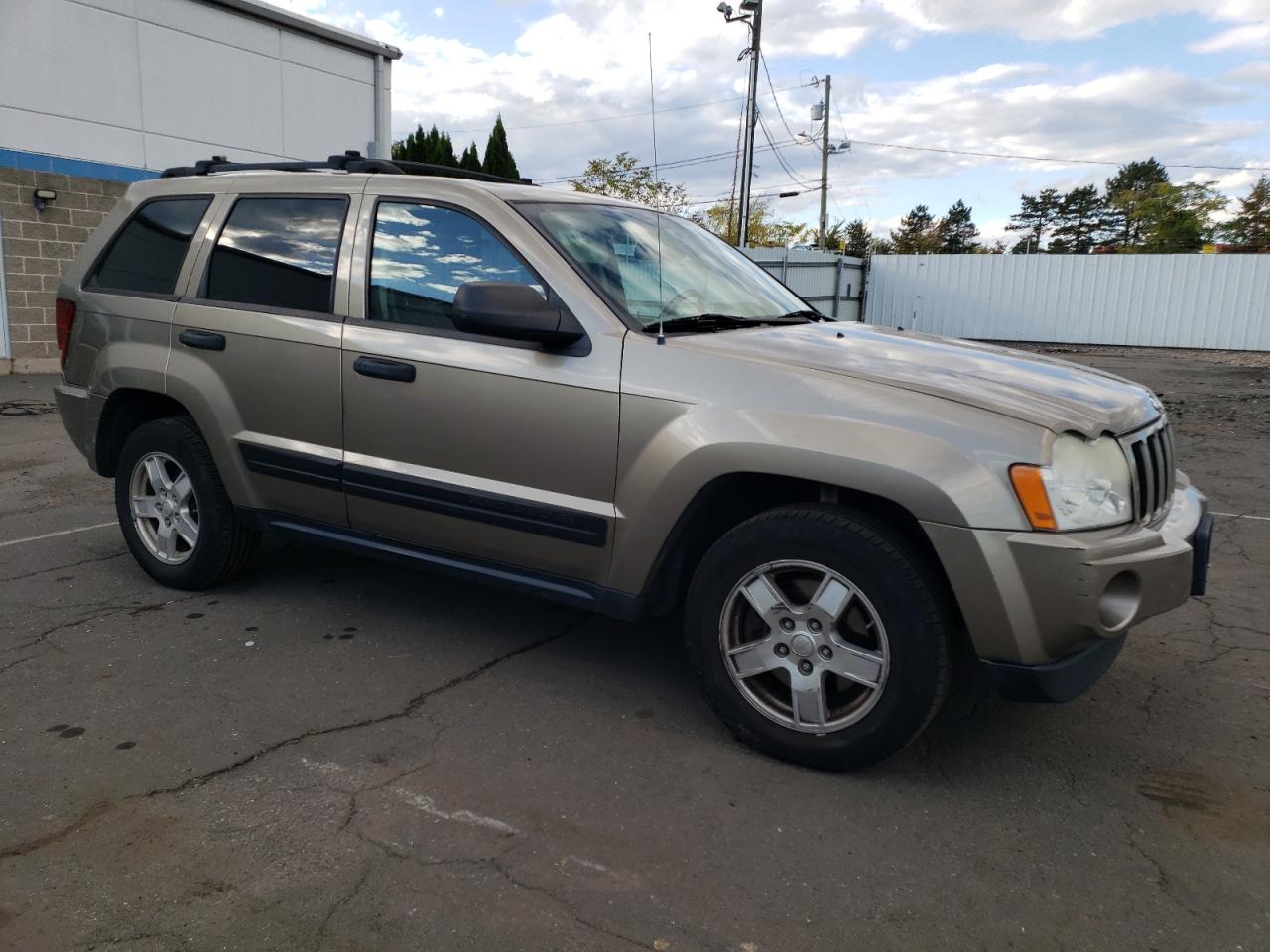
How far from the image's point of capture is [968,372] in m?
3.22

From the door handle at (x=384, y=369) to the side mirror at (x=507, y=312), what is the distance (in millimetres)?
438

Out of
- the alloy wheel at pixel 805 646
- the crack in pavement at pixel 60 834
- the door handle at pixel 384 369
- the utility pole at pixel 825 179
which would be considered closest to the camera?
the crack in pavement at pixel 60 834

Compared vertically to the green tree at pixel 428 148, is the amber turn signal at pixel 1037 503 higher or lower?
lower

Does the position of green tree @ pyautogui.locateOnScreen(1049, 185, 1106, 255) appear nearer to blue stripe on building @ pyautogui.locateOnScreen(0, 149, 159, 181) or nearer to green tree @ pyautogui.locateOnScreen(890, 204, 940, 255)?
green tree @ pyautogui.locateOnScreen(890, 204, 940, 255)

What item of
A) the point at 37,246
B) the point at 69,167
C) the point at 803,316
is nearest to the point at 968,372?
the point at 803,316

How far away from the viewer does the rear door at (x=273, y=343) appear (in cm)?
395

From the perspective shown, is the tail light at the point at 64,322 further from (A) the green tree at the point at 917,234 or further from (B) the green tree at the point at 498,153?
(A) the green tree at the point at 917,234

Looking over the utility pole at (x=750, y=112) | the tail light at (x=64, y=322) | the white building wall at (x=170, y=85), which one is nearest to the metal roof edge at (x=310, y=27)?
the white building wall at (x=170, y=85)

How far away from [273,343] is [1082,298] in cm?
2890

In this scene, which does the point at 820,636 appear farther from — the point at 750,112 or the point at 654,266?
the point at 750,112

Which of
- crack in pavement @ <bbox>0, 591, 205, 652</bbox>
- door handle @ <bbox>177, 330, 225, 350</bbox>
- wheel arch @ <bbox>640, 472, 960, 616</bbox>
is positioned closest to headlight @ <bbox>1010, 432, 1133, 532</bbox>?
wheel arch @ <bbox>640, 472, 960, 616</bbox>

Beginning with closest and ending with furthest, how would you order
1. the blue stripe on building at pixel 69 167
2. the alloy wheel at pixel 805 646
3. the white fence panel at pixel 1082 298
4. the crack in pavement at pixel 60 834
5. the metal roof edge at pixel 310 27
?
the crack in pavement at pixel 60 834 → the alloy wheel at pixel 805 646 → the blue stripe on building at pixel 69 167 → the metal roof edge at pixel 310 27 → the white fence panel at pixel 1082 298

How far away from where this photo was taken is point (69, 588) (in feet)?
15.4

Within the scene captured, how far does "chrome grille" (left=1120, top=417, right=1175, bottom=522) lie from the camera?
3004 mm
